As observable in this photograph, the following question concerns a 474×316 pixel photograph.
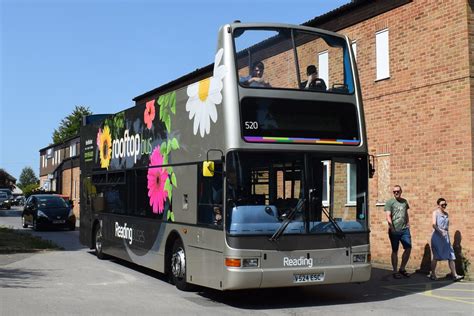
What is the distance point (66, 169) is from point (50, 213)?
25.9m

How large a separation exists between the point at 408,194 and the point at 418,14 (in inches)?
163

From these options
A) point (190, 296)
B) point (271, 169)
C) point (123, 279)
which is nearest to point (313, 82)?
point (271, 169)

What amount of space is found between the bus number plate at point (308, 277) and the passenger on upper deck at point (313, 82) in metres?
2.84

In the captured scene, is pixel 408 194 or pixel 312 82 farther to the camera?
pixel 408 194

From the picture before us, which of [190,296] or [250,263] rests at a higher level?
[250,263]

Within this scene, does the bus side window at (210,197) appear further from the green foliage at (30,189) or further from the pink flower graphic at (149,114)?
the green foliage at (30,189)

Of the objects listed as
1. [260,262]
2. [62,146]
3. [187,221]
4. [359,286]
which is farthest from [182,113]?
[62,146]

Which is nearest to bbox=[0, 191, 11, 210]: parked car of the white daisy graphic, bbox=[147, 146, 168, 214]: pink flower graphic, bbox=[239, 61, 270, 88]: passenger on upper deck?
bbox=[147, 146, 168, 214]: pink flower graphic

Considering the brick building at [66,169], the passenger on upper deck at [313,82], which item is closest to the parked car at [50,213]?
the brick building at [66,169]

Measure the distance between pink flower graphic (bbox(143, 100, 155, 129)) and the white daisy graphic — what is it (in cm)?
174

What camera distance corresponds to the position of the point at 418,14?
1381cm

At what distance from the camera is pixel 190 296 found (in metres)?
9.77

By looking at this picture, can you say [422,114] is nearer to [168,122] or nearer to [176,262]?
[168,122]

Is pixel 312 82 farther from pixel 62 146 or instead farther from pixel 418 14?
pixel 62 146
